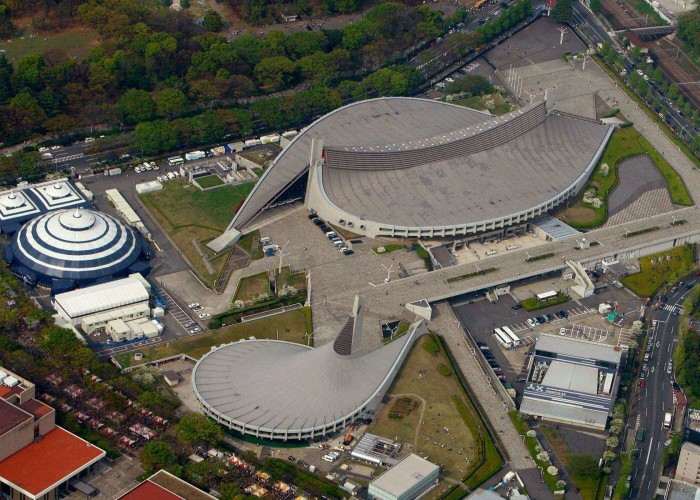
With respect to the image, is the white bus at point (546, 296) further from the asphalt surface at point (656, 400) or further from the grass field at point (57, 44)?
the grass field at point (57, 44)

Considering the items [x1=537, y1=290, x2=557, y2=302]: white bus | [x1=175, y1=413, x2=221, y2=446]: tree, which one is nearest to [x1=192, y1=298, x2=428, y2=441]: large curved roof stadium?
[x1=175, y1=413, x2=221, y2=446]: tree

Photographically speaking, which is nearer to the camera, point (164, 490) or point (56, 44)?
point (164, 490)

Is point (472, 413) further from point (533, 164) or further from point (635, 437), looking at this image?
point (533, 164)

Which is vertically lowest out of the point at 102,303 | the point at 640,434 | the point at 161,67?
the point at 102,303

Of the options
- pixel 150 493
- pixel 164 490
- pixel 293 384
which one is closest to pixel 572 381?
pixel 293 384

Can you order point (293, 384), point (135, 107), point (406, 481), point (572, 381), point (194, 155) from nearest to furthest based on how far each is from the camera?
point (406, 481) < point (293, 384) < point (572, 381) < point (194, 155) < point (135, 107)

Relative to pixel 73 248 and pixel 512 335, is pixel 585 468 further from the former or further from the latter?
pixel 73 248

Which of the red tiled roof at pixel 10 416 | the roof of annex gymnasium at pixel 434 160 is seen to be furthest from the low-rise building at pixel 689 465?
the red tiled roof at pixel 10 416
